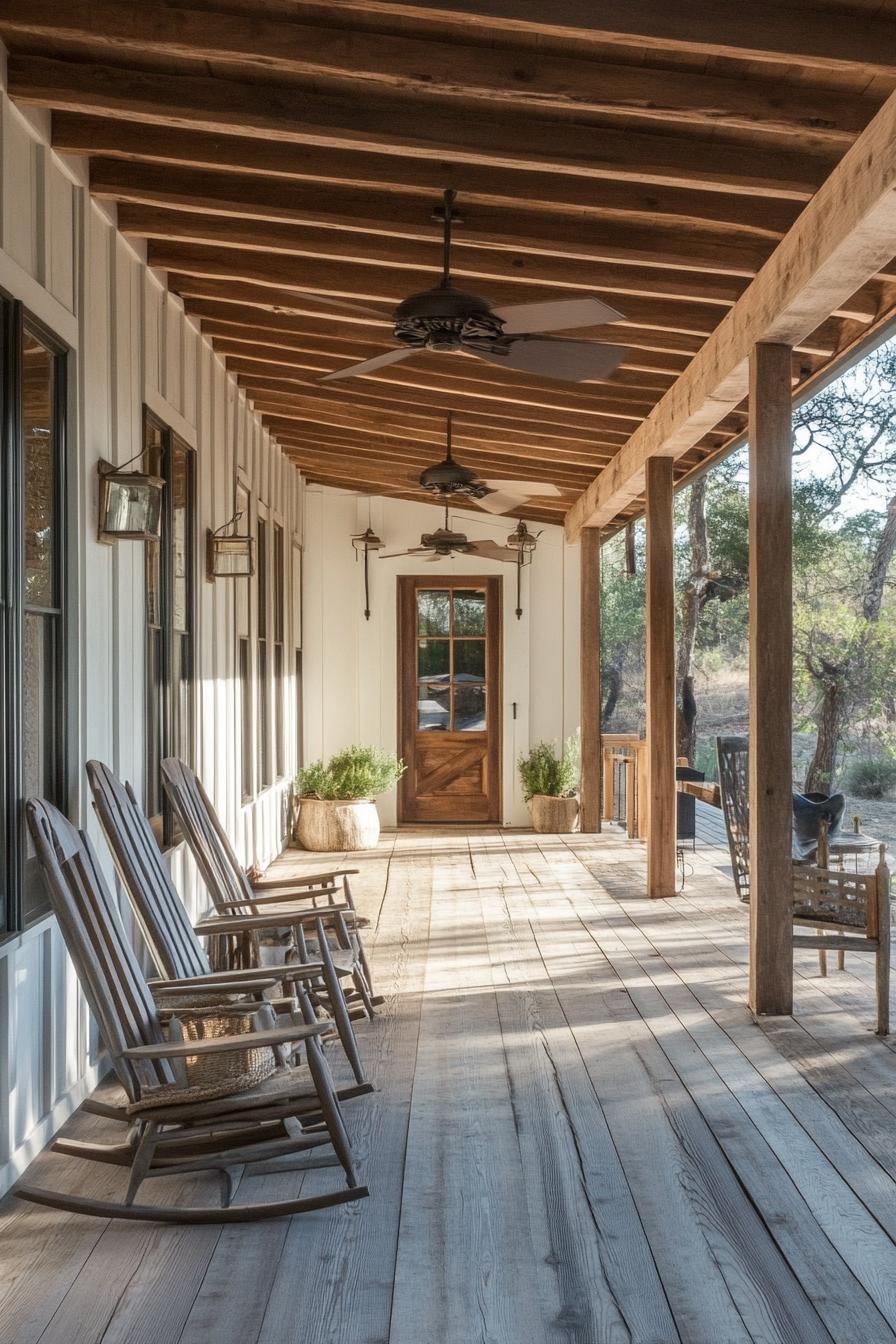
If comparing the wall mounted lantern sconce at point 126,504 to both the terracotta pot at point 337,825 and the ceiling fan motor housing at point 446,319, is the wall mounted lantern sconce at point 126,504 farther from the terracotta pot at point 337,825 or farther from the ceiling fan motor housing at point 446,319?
the terracotta pot at point 337,825

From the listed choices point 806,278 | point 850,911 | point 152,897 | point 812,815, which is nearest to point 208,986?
point 152,897

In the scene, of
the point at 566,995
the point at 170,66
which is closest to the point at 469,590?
the point at 566,995

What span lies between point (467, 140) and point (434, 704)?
330 inches

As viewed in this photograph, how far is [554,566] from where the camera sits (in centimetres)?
1224

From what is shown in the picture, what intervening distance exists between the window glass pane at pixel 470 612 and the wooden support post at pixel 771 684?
279 inches

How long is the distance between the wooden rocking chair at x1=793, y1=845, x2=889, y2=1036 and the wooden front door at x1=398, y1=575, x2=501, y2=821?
6.97 metres

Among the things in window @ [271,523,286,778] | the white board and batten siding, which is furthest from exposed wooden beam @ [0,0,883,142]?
window @ [271,523,286,778]

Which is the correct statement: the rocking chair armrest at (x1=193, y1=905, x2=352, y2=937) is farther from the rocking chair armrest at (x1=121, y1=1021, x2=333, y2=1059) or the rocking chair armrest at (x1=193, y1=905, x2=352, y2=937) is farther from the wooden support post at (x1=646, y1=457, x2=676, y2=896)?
the wooden support post at (x1=646, y1=457, x2=676, y2=896)

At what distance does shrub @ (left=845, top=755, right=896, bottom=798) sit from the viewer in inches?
773

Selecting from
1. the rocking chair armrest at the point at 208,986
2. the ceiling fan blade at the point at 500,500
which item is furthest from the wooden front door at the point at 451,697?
the rocking chair armrest at the point at 208,986

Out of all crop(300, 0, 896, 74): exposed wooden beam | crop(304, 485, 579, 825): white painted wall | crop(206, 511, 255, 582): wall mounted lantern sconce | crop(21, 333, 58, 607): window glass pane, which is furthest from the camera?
crop(304, 485, 579, 825): white painted wall

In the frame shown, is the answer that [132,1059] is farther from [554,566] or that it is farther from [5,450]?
[554,566]

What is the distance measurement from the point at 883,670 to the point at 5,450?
1755 centimetres

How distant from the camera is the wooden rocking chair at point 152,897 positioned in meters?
4.07
